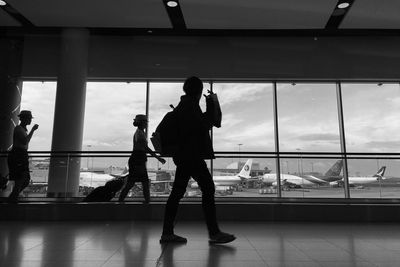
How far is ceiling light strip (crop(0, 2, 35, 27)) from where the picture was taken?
23.6 ft

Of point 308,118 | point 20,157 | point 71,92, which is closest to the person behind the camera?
point 20,157

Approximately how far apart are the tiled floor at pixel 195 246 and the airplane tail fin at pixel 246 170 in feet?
3.89

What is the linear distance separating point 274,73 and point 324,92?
160 centimetres

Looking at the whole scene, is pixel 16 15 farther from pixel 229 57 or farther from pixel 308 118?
pixel 308 118

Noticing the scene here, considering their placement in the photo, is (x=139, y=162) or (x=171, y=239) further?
(x=139, y=162)

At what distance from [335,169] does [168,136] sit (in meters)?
3.44

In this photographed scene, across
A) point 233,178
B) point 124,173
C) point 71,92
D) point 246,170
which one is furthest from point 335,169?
point 71,92

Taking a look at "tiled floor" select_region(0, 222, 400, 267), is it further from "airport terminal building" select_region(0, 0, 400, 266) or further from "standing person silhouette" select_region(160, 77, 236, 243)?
"standing person silhouette" select_region(160, 77, 236, 243)

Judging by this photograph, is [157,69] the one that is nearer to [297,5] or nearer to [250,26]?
[250,26]

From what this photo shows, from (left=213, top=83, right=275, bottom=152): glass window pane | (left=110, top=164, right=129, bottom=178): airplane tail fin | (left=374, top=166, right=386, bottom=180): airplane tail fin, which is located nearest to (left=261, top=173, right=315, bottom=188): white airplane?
(left=374, top=166, right=386, bottom=180): airplane tail fin

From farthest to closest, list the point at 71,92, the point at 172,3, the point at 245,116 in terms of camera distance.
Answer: the point at 245,116 → the point at 71,92 → the point at 172,3

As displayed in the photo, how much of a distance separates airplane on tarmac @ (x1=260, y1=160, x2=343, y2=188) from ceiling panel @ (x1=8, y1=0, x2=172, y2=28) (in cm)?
418

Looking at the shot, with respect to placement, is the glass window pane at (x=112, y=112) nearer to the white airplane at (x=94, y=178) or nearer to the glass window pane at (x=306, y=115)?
the white airplane at (x=94, y=178)

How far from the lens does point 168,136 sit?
3.13 m
